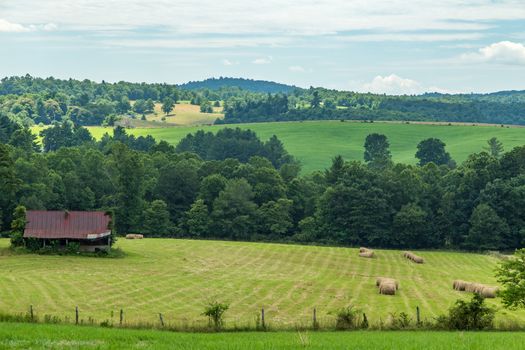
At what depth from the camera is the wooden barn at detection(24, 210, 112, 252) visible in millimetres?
71750

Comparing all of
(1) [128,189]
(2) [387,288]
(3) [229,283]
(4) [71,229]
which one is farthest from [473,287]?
(1) [128,189]

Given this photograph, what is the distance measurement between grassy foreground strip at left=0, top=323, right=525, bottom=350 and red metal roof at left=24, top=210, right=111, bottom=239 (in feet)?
134

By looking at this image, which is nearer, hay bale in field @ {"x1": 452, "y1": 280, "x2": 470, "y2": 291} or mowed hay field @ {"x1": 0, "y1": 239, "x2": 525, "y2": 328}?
mowed hay field @ {"x1": 0, "y1": 239, "x2": 525, "y2": 328}

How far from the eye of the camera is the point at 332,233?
107125 millimetres

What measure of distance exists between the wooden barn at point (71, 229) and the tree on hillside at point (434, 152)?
376ft

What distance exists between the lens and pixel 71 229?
72312mm

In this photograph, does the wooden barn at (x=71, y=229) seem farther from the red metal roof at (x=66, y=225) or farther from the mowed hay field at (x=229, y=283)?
the mowed hay field at (x=229, y=283)

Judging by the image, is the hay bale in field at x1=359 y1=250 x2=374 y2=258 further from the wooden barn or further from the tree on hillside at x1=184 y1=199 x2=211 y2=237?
the tree on hillside at x1=184 y1=199 x2=211 y2=237

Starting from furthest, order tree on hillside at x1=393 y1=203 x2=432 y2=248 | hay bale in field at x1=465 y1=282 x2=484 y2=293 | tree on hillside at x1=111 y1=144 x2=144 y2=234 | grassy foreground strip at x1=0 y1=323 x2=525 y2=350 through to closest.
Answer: tree on hillside at x1=111 y1=144 x2=144 y2=234, tree on hillside at x1=393 y1=203 x2=432 y2=248, hay bale in field at x1=465 y1=282 x2=484 y2=293, grassy foreground strip at x1=0 y1=323 x2=525 y2=350

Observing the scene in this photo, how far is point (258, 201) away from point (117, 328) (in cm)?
8380

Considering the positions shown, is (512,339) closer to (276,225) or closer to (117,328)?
(117,328)

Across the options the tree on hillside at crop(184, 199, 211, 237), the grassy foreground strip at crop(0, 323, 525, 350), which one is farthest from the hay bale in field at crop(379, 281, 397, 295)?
the tree on hillside at crop(184, 199, 211, 237)

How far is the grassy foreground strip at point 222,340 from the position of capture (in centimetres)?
2545

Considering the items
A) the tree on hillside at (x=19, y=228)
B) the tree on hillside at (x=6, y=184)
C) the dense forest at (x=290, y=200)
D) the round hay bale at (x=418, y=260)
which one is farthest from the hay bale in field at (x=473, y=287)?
the tree on hillside at (x=6, y=184)
